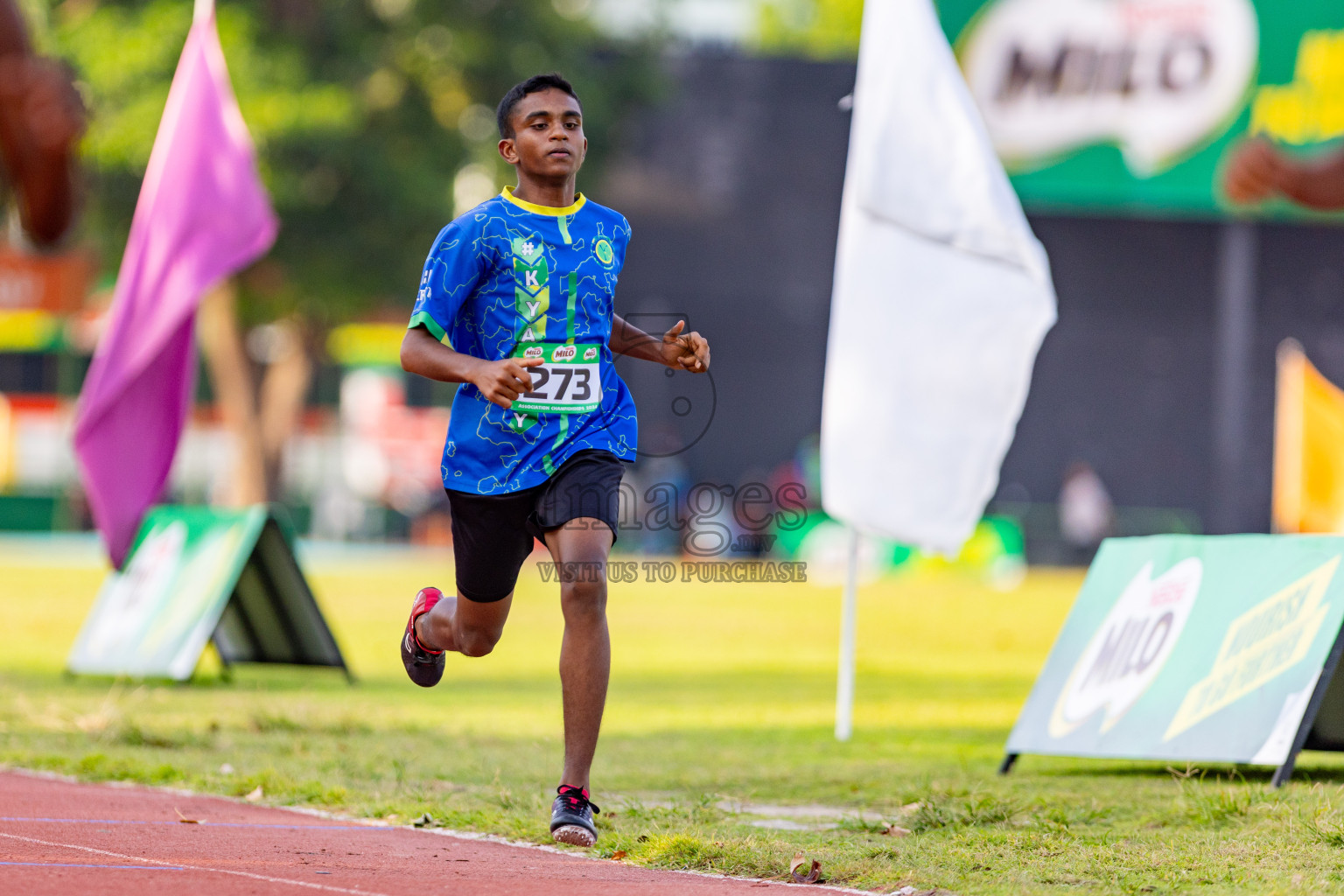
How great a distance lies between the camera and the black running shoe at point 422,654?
20.6ft

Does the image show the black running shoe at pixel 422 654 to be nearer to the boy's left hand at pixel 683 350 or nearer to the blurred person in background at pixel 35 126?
the boy's left hand at pixel 683 350

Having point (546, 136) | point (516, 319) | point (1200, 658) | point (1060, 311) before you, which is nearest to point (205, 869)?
point (516, 319)

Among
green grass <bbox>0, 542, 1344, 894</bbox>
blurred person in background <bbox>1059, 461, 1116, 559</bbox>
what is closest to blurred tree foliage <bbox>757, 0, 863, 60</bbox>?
blurred person in background <bbox>1059, 461, 1116, 559</bbox>

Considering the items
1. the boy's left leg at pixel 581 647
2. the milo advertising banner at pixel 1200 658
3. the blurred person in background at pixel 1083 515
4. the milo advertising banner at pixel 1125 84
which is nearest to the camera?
the boy's left leg at pixel 581 647

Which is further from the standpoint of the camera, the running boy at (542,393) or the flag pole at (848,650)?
the flag pole at (848,650)

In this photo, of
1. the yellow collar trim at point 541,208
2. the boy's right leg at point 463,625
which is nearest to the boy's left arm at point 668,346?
the yellow collar trim at point 541,208

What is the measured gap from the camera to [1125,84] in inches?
1165

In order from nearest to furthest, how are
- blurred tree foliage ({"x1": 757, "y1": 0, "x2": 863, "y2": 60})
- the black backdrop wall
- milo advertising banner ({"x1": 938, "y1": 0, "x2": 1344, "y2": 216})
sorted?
milo advertising banner ({"x1": 938, "y1": 0, "x2": 1344, "y2": 216}) → the black backdrop wall → blurred tree foliage ({"x1": 757, "y1": 0, "x2": 863, "y2": 60})

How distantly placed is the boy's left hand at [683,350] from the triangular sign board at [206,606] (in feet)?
16.5

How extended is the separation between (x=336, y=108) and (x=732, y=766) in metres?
20.2

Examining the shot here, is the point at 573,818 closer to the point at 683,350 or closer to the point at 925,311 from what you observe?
the point at 683,350

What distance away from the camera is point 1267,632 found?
6742 millimetres

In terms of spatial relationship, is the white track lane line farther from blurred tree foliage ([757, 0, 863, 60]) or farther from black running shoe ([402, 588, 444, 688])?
blurred tree foliage ([757, 0, 863, 60])

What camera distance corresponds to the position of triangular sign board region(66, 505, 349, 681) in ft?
34.1
